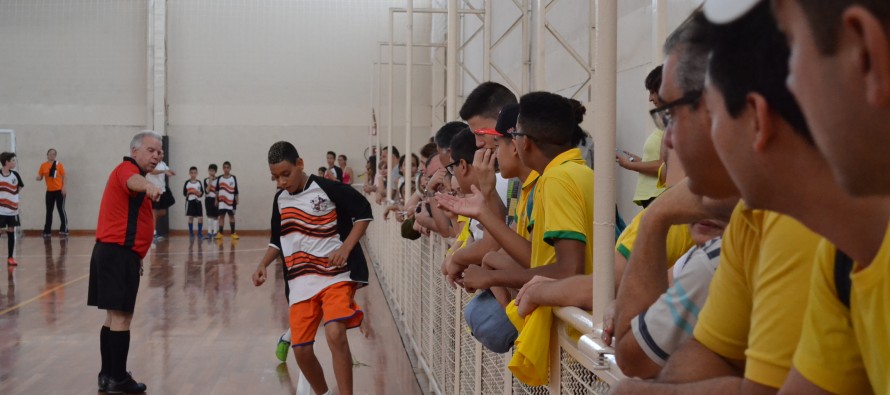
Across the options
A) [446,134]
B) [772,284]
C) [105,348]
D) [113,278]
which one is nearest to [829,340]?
[772,284]

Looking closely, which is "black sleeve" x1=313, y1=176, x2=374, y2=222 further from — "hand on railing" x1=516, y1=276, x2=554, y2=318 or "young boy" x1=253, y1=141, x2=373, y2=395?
"hand on railing" x1=516, y1=276, x2=554, y2=318

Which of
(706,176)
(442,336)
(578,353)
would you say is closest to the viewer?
(706,176)

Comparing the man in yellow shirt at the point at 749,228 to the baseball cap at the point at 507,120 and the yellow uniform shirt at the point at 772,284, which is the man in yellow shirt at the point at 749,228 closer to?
the yellow uniform shirt at the point at 772,284

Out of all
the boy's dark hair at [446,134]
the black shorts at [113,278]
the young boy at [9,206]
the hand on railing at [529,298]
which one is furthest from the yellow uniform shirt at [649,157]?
the young boy at [9,206]

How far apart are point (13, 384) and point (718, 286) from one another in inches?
233

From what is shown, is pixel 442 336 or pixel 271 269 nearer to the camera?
pixel 442 336

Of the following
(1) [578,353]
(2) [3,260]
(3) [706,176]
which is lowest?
(2) [3,260]

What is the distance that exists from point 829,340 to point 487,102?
10.3 feet

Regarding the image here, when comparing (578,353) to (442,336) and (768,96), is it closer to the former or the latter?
(768,96)

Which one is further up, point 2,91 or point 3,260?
point 2,91

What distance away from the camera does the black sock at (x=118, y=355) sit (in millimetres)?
5945

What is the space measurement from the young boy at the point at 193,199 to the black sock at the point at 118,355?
13.6m

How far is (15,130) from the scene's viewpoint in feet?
66.4

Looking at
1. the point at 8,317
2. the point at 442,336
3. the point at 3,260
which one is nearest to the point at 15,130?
the point at 3,260
